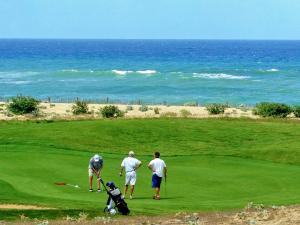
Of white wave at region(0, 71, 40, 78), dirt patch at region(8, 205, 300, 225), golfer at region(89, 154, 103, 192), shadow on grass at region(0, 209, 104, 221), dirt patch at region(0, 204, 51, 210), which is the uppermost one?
white wave at region(0, 71, 40, 78)

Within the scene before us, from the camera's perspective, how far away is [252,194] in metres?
22.6

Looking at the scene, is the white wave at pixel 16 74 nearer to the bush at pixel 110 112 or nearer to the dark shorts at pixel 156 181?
the bush at pixel 110 112

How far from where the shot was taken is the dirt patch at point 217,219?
15992 millimetres

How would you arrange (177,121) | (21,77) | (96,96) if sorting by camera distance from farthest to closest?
1. (21,77)
2. (96,96)
3. (177,121)

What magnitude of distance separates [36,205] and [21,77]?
10893cm

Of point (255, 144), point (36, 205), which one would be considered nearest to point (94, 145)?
point (255, 144)

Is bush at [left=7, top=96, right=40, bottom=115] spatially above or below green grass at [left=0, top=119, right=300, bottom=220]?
above

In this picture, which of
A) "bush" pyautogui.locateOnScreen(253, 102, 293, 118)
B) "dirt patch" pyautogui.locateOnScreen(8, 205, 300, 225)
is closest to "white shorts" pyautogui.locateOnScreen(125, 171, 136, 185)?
"dirt patch" pyautogui.locateOnScreen(8, 205, 300, 225)

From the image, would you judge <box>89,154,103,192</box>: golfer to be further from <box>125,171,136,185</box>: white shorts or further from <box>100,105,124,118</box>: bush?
<box>100,105,124,118</box>: bush

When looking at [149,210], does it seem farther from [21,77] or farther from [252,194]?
[21,77]

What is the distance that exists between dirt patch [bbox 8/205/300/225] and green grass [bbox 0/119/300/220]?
1144mm

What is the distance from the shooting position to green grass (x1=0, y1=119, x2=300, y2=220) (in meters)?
21.2

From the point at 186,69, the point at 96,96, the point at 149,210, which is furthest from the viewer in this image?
the point at 186,69

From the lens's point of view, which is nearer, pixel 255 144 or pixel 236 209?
pixel 236 209
